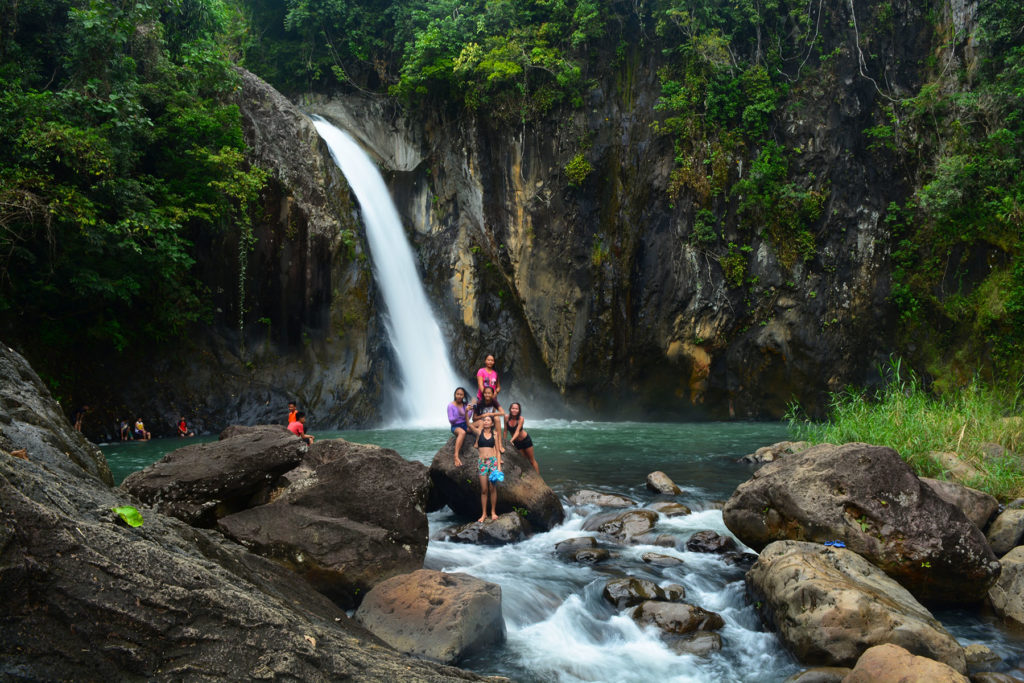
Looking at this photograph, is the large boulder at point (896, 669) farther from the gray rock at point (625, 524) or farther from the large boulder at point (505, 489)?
the large boulder at point (505, 489)

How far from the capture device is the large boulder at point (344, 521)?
18.0 ft

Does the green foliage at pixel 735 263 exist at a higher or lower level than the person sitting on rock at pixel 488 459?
higher

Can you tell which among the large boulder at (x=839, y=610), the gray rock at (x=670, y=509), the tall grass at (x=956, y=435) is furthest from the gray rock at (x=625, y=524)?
the tall grass at (x=956, y=435)

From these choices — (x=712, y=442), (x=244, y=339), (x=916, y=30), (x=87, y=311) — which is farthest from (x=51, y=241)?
(x=916, y=30)

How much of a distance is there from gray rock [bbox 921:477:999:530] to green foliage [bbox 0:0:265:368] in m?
14.4

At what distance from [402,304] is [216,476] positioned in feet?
50.7

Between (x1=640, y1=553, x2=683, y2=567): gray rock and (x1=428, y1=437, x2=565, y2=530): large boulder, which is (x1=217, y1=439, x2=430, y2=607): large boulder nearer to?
(x1=428, y1=437, x2=565, y2=530): large boulder

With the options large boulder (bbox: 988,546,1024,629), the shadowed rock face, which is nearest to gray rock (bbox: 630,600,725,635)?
large boulder (bbox: 988,546,1024,629)

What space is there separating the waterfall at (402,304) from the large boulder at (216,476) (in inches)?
526

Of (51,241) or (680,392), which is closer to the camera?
(51,241)

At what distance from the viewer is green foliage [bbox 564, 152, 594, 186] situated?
67.4ft

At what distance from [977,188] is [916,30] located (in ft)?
20.2

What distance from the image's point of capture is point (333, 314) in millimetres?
19031

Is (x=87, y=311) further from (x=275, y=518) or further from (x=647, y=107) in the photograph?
(x=647, y=107)
